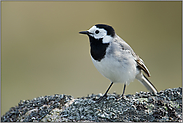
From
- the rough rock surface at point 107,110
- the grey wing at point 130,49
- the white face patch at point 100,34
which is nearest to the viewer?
the rough rock surface at point 107,110

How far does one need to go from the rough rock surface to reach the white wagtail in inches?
25.7

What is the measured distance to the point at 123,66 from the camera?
4477mm

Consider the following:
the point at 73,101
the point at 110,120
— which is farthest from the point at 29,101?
the point at 110,120

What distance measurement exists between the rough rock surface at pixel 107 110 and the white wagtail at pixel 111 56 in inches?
25.7

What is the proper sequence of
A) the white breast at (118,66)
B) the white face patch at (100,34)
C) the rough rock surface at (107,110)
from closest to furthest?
1. the rough rock surface at (107,110)
2. the white breast at (118,66)
3. the white face patch at (100,34)

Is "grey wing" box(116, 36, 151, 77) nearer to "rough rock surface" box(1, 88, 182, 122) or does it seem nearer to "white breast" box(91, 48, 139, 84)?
"white breast" box(91, 48, 139, 84)

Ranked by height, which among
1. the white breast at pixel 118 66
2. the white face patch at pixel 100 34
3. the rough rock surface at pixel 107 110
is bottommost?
the rough rock surface at pixel 107 110

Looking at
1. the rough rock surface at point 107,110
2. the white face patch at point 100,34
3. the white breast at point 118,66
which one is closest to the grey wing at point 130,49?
the white breast at point 118,66

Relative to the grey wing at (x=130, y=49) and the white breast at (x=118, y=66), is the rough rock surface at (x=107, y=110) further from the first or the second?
the grey wing at (x=130, y=49)

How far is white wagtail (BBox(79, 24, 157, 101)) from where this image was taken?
4414 mm

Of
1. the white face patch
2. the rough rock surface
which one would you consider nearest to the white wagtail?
the white face patch

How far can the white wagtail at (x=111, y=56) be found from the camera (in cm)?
441

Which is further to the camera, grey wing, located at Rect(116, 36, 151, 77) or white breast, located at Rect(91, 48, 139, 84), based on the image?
grey wing, located at Rect(116, 36, 151, 77)

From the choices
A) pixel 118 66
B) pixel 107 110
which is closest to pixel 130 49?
pixel 118 66
